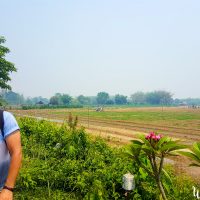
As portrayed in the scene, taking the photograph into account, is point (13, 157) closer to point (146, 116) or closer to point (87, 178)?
point (87, 178)

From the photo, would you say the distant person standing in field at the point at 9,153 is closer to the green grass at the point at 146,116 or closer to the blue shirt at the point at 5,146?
the blue shirt at the point at 5,146

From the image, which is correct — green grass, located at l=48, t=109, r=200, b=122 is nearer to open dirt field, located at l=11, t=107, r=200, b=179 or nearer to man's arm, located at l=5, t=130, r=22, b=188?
open dirt field, located at l=11, t=107, r=200, b=179

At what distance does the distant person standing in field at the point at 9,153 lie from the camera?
2.78 metres

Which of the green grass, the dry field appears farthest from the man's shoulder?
the green grass

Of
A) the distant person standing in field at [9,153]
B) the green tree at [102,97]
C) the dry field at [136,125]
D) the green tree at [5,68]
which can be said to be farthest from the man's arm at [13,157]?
the green tree at [102,97]

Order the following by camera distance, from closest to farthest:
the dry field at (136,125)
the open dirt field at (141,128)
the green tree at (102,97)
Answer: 1. the open dirt field at (141,128)
2. the dry field at (136,125)
3. the green tree at (102,97)

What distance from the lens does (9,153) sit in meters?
2.84

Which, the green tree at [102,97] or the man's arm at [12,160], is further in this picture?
the green tree at [102,97]

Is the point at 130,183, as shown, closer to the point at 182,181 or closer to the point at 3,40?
the point at 182,181

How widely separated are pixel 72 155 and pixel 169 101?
168 meters

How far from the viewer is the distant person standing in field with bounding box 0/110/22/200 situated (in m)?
2.78

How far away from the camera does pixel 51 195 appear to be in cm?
614

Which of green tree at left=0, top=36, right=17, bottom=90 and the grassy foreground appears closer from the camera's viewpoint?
the grassy foreground

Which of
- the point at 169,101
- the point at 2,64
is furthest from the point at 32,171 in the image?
the point at 169,101
